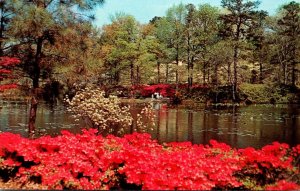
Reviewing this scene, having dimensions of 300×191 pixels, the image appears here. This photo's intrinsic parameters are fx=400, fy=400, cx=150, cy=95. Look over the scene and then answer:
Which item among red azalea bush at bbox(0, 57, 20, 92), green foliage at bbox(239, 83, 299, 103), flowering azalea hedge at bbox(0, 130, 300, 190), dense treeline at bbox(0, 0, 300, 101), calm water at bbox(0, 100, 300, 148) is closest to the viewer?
flowering azalea hedge at bbox(0, 130, 300, 190)

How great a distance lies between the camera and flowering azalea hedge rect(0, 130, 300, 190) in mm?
7559

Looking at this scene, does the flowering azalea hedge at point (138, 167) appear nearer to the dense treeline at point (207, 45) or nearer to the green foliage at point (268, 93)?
the dense treeline at point (207, 45)

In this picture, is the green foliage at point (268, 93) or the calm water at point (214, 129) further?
the green foliage at point (268, 93)

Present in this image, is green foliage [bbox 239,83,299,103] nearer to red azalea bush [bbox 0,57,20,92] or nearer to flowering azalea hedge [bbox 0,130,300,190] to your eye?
red azalea bush [bbox 0,57,20,92]

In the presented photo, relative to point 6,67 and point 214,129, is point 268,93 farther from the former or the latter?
point 6,67

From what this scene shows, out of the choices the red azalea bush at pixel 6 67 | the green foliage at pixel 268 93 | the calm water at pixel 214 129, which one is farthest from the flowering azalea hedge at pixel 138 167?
the green foliage at pixel 268 93

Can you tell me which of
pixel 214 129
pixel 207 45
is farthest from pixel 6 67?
pixel 207 45

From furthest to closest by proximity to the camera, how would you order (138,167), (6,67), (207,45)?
1. (207,45)
2. (6,67)
3. (138,167)

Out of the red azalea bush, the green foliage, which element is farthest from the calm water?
the green foliage

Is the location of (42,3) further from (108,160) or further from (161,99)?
(161,99)

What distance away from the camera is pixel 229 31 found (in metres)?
49.0

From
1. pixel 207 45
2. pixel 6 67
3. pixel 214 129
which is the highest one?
pixel 207 45

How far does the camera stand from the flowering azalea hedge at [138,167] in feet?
24.8

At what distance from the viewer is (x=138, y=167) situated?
792 centimetres
